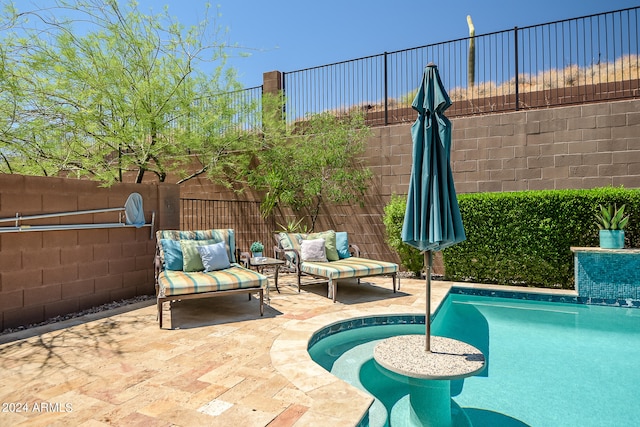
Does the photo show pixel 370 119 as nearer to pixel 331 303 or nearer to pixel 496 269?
pixel 496 269

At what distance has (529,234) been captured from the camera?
22.7ft

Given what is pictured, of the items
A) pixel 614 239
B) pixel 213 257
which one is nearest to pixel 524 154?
pixel 614 239

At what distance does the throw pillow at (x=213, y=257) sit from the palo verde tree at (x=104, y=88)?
6.36ft

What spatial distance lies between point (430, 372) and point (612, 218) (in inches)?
206

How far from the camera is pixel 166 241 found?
575 cm

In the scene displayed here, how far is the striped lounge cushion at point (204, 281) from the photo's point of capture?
15.2 feet

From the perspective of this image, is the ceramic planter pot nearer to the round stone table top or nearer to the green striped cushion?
the round stone table top

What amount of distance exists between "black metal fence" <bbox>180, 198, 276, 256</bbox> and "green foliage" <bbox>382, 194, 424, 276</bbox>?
327 cm

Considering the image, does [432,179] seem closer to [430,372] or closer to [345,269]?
[430,372]

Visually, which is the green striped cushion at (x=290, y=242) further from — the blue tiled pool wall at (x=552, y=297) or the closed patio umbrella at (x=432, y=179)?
the closed patio umbrella at (x=432, y=179)

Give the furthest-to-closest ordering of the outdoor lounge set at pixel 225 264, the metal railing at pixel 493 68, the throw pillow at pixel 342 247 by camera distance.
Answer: the metal railing at pixel 493 68 → the throw pillow at pixel 342 247 → the outdoor lounge set at pixel 225 264

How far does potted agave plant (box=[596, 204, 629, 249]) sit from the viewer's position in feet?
20.2

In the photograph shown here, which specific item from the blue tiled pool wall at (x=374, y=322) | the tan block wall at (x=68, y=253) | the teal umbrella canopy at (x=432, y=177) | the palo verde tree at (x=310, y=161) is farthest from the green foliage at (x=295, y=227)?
the teal umbrella canopy at (x=432, y=177)

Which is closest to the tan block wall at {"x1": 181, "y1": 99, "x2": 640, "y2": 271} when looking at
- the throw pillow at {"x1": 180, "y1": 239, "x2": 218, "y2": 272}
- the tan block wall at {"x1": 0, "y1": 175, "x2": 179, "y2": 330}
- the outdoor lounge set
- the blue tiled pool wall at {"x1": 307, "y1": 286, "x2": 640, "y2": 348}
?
the outdoor lounge set
